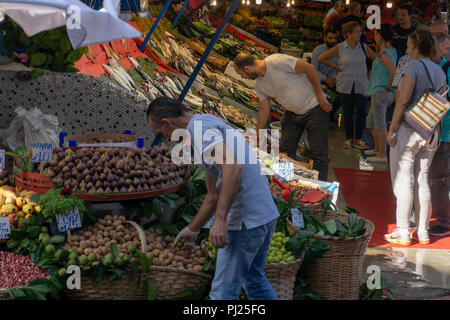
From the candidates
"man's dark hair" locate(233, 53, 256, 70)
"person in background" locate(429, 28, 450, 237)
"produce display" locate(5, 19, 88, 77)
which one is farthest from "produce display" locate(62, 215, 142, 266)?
"person in background" locate(429, 28, 450, 237)

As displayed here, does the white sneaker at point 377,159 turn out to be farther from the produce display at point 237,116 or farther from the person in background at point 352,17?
the person in background at point 352,17

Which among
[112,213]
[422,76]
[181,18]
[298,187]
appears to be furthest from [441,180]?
[181,18]

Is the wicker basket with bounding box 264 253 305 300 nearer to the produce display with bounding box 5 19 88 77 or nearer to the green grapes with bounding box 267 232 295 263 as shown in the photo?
the green grapes with bounding box 267 232 295 263

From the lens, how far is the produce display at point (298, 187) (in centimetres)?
481

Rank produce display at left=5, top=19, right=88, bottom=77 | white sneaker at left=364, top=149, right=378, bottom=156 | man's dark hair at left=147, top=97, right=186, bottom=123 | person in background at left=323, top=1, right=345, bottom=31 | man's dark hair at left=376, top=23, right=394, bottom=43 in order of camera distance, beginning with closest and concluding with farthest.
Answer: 1. man's dark hair at left=147, top=97, right=186, bottom=123
2. produce display at left=5, top=19, right=88, bottom=77
3. man's dark hair at left=376, top=23, right=394, bottom=43
4. white sneaker at left=364, top=149, right=378, bottom=156
5. person in background at left=323, top=1, right=345, bottom=31

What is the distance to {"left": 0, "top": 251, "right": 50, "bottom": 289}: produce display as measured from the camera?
3213mm

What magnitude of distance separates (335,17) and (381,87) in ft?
5.56

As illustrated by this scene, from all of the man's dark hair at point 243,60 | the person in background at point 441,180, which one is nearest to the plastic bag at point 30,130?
the man's dark hair at point 243,60

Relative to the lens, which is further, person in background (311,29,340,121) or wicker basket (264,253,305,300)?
person in background (311,29,340,121)

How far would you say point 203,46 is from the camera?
372 inches

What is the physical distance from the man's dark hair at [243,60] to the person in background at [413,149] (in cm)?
131

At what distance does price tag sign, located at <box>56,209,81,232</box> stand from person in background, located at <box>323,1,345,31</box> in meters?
6.59

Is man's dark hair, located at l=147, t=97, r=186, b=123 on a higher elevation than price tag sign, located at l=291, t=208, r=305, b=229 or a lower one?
higher
